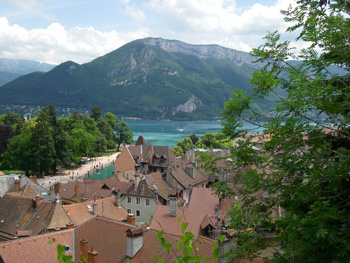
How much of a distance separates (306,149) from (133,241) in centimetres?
1048

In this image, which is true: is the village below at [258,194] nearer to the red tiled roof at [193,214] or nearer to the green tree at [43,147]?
the red tiled roof at [193,214]

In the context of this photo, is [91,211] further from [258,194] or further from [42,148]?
[42,148]

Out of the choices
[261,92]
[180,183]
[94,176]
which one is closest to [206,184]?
[180,183]

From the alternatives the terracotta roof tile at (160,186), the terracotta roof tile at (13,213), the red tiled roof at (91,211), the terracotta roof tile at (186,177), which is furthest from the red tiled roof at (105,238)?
the terracotta roof tile at (186,177)

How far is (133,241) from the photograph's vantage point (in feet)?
50.8

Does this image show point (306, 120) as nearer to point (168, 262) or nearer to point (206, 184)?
point (168, 262)

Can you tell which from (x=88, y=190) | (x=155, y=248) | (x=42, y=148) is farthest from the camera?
(x=42, y=148)

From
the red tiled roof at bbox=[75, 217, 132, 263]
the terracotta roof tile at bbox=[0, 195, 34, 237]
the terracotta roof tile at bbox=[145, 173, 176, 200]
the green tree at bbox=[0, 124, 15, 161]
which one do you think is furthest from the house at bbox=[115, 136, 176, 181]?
the red tiled roof at bbox=[75, 217, 132, 263]

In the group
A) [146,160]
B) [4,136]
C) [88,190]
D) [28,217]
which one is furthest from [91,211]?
[4,136]

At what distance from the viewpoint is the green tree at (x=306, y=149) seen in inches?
228

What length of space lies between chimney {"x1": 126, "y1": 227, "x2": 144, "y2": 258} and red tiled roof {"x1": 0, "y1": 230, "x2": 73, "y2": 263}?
5.36m

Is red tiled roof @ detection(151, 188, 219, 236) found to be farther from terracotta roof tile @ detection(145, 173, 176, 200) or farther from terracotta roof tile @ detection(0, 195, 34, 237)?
terracotta roof tile @ detection(0, 195, 34, 237)

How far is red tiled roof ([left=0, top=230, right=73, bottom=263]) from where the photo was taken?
17.0 m

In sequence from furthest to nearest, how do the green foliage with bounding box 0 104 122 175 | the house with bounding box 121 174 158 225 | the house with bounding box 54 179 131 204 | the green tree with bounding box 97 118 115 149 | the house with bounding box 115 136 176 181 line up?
the green tree with bounding box 97 118 115 149
the green foliage with bounding box 0 104 122 175
the house with bounding box 115 136 176 181
the house with bounding box 54 179 131 204
the house with bounding box 121 174 158 225
